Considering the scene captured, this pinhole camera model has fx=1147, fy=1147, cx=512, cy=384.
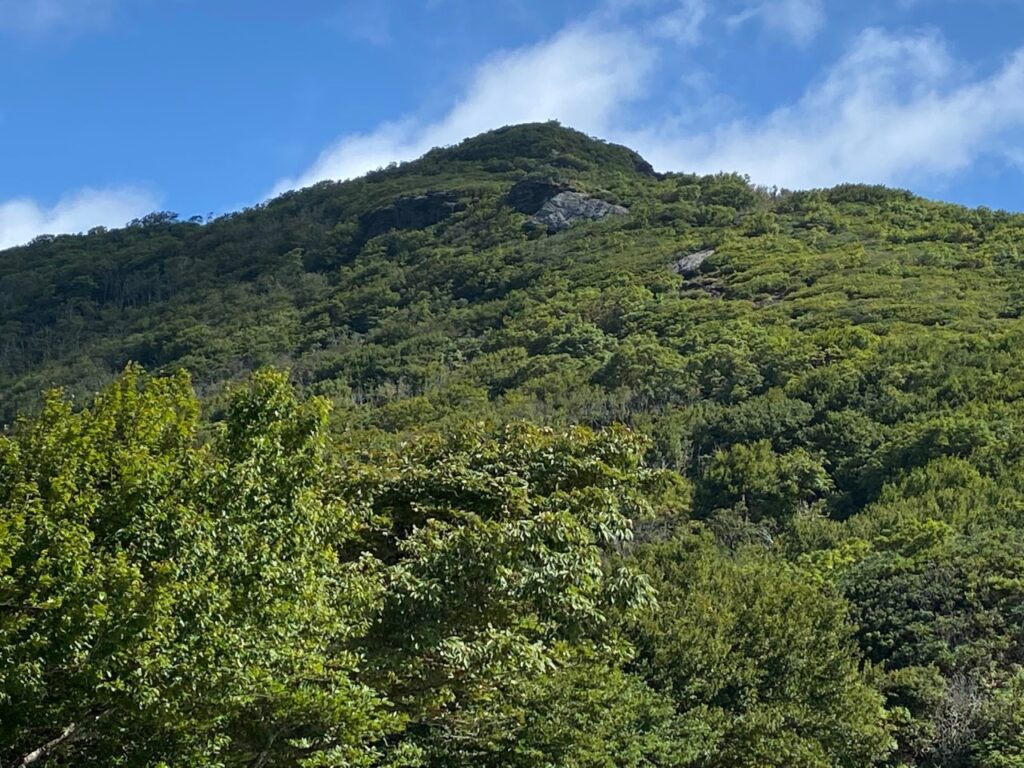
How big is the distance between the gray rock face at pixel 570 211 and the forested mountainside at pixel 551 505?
3.23 meters

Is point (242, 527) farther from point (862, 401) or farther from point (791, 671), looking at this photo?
point (862, 401)

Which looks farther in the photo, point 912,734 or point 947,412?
point 947,412

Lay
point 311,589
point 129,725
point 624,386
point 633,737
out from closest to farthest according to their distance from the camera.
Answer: point 129,725, point 311,589, point 633,737, point 624,386

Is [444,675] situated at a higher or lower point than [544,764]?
higher

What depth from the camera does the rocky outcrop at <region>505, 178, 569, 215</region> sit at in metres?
131

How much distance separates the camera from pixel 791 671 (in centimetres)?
2914

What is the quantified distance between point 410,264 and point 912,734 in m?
98.8

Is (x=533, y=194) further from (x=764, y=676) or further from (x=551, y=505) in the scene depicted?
(x=551, y=505)

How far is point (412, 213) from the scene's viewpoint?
137750 millimetres

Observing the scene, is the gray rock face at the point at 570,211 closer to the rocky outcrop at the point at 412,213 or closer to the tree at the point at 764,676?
the rocky outcrop at the point at 412,213

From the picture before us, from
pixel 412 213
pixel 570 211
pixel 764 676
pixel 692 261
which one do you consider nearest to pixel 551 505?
pixel 764 676

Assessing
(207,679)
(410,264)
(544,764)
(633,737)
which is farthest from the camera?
(410,264)

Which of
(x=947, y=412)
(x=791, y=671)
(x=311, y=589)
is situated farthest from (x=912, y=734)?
(x=947, y=412)

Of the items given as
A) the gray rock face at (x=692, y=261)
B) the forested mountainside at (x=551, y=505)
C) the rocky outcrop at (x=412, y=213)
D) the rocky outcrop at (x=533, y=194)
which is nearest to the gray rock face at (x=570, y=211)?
the rocky outcrop at (x=533, y=194)
